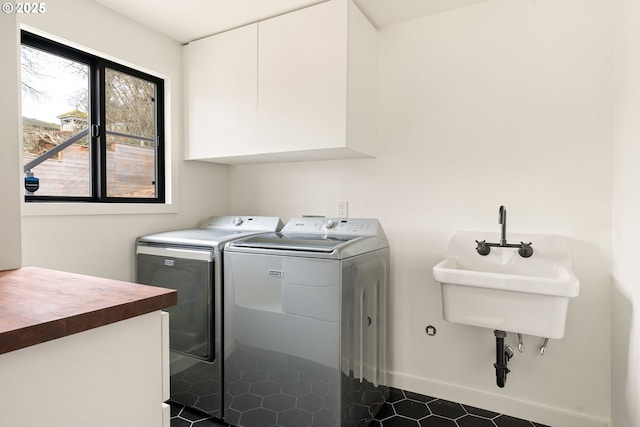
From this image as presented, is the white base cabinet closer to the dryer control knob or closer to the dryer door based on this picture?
the dryer door

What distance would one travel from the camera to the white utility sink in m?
1.52

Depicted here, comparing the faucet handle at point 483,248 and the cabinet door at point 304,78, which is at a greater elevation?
the cabinet door at point 304,78

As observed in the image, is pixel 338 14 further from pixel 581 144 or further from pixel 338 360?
pixel 338 360

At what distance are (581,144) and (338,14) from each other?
55.7 inches

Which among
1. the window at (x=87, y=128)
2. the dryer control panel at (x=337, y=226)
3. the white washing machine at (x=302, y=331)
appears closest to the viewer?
the white washing machine at (x=302, y=331)

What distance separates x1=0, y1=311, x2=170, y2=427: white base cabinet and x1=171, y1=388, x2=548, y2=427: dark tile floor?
1.17 meters

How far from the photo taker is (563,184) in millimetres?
1881

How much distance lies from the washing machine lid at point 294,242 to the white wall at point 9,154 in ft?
3.01

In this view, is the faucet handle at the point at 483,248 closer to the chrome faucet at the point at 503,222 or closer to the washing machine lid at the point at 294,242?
the chrome faucet at the point at 503,222

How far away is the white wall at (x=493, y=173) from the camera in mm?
1826

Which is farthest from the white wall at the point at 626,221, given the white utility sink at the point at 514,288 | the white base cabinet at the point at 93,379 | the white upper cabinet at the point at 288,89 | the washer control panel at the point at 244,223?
the washer control panel at the point at 244,223

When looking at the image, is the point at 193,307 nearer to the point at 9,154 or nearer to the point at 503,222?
the point at 9,154

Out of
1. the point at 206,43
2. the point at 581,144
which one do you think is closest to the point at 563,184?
the point at 581,144

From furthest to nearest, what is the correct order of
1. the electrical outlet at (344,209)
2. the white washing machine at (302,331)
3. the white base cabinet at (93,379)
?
the electrical outlet at (344,209)
the white washing machine at (302,331)
the white base cabinet at (93,379)
